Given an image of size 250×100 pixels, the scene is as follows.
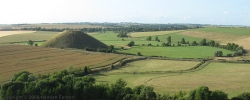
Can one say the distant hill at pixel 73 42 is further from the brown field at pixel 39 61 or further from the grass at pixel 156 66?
the grass at pixel 156 66

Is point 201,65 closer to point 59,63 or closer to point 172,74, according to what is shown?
point 172,74

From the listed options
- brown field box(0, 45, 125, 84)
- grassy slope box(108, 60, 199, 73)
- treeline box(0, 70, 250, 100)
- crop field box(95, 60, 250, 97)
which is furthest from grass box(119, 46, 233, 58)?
treeline box(0, 70, 250, 100)

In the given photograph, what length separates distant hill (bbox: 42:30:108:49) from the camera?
113 meters

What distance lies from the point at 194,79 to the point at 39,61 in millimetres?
41399

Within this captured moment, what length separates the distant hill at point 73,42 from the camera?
11331 centimetres

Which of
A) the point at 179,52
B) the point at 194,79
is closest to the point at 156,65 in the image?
the point at 194,79

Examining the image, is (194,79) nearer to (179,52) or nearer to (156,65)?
(156,65)

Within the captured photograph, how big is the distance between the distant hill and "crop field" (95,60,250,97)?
1878 inches

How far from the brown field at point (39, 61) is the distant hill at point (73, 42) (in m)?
23.1

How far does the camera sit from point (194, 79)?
5694 cm

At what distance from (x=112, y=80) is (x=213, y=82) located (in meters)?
20.8

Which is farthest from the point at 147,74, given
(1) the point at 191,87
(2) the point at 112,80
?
(1) the point at 191,87

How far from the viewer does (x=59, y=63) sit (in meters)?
71.2

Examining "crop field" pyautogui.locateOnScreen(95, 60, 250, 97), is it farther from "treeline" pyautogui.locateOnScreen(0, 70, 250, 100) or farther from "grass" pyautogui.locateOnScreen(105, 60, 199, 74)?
"treeline" pyautogui.locateOnScreen(0, 70, 250, 100)
